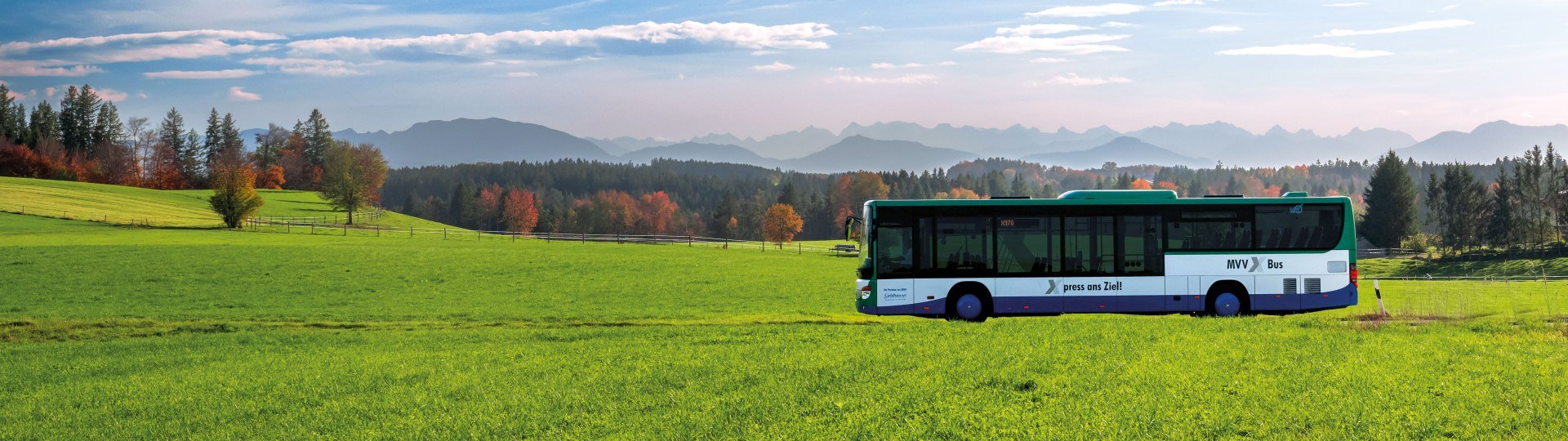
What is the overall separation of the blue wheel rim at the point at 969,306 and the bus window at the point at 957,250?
0.70m

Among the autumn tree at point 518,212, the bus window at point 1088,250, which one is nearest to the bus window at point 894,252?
the bus window at point 1088,250

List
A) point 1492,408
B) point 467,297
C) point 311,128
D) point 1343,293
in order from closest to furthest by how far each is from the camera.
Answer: point 1492,408 → point 1343,293 → point 467,297 → point 311,128

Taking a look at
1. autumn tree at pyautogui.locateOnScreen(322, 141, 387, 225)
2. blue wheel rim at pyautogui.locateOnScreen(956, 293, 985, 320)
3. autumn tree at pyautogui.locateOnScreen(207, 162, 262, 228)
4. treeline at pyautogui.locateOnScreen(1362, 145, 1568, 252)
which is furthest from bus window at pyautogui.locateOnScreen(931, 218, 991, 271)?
treeline at pyautogui.locateOnScreen(1362, 145, 1568, 252)

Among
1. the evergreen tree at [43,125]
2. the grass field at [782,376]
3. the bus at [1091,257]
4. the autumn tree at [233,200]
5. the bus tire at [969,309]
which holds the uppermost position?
the evergreen tree at [43,125]

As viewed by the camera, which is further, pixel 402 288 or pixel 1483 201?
pixel 1483 201

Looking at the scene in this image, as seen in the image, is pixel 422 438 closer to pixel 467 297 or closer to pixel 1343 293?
pixel 1343 293

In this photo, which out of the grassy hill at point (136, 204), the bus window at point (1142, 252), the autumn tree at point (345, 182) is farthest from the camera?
the autumn tree at point (345, 182)

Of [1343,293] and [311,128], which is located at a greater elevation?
[311,128]

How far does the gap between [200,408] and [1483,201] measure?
12933 cm

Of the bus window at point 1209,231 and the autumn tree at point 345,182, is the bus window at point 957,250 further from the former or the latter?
the autumn tree at point 345,182

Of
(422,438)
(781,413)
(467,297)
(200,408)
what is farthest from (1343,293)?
(467,297)

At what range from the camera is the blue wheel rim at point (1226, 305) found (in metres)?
24.4

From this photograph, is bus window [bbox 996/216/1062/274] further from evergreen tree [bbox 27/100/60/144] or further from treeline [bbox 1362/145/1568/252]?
evergreen tree [bbox 27/100/60/144]

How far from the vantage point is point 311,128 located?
16638cm
